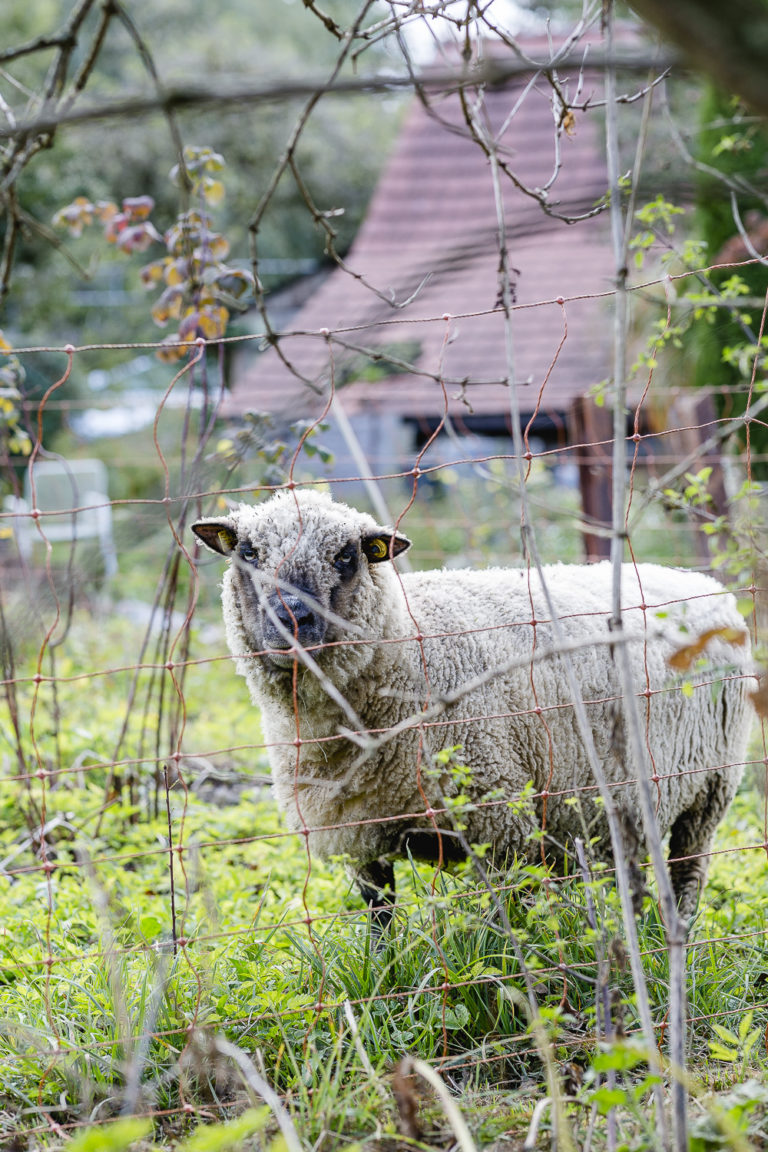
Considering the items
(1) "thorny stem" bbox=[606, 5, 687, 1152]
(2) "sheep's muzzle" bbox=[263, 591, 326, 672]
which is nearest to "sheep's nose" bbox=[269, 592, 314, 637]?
(2) "sheep's muzzle" bbox=[263, 591, 326, 672]

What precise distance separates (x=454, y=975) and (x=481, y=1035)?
0.53ft

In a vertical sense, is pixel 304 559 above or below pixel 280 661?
above

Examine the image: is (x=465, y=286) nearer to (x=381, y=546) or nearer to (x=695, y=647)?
(x=381, y=546)

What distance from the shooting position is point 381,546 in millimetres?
3135

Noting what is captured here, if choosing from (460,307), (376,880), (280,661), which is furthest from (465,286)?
(376,880)

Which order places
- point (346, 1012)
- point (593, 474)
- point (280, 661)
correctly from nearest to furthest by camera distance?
point (346, 1012), point (280, 661), point (593, 474)

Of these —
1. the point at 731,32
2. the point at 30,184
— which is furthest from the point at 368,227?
the point at 731,32

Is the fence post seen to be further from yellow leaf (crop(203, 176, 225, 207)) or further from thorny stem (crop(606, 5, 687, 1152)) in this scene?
thorny stem (crop(606, 5, 687, 1152))

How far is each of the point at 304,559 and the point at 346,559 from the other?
0.51ft

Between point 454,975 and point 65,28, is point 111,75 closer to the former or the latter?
point 65,28

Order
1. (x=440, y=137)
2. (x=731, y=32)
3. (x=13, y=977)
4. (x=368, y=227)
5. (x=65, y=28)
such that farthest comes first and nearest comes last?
(x=440, y=137) → (x=368, y=227) → (x=13, y=977) → (x=65, y=28) → (x=731, y=32)

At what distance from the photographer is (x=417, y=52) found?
16203mm

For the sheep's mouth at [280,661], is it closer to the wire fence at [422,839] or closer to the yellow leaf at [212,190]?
the wire fence at [422,839]

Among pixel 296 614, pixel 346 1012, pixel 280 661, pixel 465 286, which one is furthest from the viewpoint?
pixel 465 286
